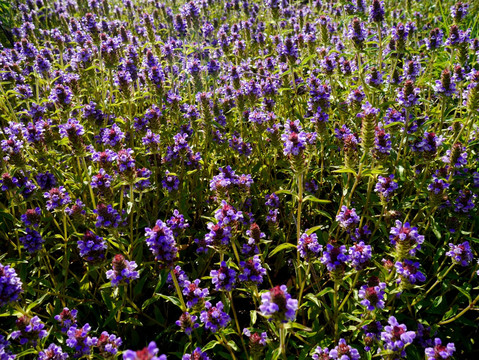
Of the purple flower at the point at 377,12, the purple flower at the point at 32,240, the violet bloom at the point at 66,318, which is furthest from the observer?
the purple flower at the point at 377,12

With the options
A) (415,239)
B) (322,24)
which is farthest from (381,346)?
(322,24)

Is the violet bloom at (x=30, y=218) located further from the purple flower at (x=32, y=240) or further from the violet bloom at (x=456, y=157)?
the violet bloom at (x=456, y=157)

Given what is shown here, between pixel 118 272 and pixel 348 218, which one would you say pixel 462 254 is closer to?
pixel 348 218

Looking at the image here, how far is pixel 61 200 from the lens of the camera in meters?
3.19

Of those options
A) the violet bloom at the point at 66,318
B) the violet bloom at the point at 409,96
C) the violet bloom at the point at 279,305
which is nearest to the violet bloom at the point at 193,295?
the violet bloom at the point at 279,305

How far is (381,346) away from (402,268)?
0.57 metres

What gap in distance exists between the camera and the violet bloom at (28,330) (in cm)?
257

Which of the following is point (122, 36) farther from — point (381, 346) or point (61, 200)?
point (381, 346)

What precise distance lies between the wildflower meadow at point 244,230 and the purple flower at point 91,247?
1cm

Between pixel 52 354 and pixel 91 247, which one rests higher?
pixel 91 247

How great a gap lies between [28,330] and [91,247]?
2.19 ft

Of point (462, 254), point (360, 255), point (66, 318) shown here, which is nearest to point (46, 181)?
point (66, 318)

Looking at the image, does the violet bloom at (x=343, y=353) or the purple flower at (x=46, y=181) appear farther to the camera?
the purple flower at (x=46, y=181)

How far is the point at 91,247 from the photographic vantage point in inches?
113
